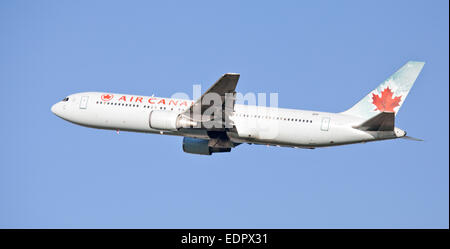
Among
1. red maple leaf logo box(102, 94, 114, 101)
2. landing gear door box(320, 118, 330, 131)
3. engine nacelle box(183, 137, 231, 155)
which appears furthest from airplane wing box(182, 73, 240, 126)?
red maple leaf logo box(102, 94, 114, 101)

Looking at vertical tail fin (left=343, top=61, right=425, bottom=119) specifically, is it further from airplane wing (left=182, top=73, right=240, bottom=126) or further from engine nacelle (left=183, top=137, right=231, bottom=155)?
engine nacelle (left=183, top=137, right=231, bottom=155)

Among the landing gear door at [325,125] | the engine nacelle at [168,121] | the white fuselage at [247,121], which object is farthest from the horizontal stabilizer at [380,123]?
the engine nacelle at [168,121]

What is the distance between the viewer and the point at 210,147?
4662cm

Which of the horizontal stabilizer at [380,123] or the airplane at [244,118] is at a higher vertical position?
the airplane at [244,118]

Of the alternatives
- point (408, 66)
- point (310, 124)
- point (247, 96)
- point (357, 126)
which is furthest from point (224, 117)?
point (408, 66)

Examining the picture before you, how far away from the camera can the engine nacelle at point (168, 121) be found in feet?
141

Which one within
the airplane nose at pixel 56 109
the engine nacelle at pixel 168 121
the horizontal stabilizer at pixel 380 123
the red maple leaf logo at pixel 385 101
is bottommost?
the horizontal stabilizer at pixel 380 123

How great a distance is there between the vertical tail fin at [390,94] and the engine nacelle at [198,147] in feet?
34.2

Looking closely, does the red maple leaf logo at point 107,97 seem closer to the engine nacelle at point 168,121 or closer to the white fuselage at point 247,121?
the white fuselage at point 247,121

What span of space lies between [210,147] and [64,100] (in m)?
12.2

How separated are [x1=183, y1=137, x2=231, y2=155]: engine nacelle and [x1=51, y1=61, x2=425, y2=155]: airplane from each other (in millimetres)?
111

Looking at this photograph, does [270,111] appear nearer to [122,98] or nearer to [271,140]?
[271,140]

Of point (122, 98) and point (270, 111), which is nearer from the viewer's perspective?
point (270, 111)

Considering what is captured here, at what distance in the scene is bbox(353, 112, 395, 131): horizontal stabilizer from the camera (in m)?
38.3
